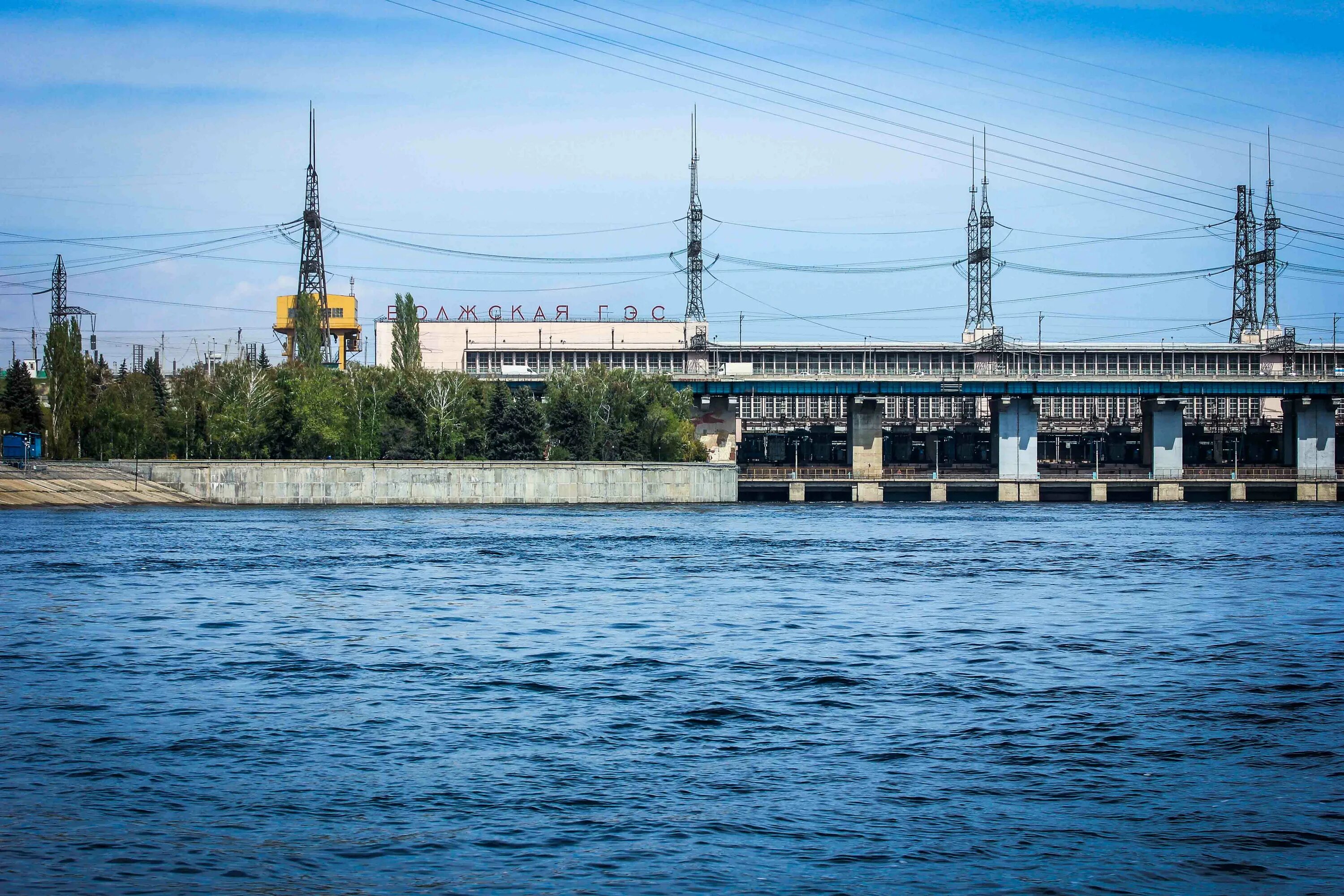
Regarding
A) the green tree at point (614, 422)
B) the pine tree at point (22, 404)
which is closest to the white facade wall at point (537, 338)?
the green tree at point (614, 422)

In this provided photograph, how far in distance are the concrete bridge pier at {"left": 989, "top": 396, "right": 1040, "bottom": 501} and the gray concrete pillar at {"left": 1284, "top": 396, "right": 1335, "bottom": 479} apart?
99.4 ft

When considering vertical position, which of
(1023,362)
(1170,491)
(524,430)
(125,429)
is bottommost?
(1170,491)

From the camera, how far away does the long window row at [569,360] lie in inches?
6526

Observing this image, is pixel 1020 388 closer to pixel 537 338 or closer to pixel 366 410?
pixel 537 338

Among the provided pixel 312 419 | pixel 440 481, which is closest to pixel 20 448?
pixel 312 419

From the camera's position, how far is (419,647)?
30.6 meters

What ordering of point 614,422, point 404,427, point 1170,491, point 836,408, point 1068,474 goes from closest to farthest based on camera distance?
point 404,427
point 614,422
point 1170,491
point 1068,474
point 836,408

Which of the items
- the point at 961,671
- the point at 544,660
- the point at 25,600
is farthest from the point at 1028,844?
the point at 25,600

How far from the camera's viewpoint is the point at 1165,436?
153 metres

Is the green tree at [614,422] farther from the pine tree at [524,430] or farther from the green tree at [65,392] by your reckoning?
the green tree at [65,392]

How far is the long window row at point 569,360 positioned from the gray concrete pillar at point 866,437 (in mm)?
26749

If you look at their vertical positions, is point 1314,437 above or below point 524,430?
above

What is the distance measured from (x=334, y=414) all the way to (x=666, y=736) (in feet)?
338

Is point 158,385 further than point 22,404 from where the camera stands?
Yes
